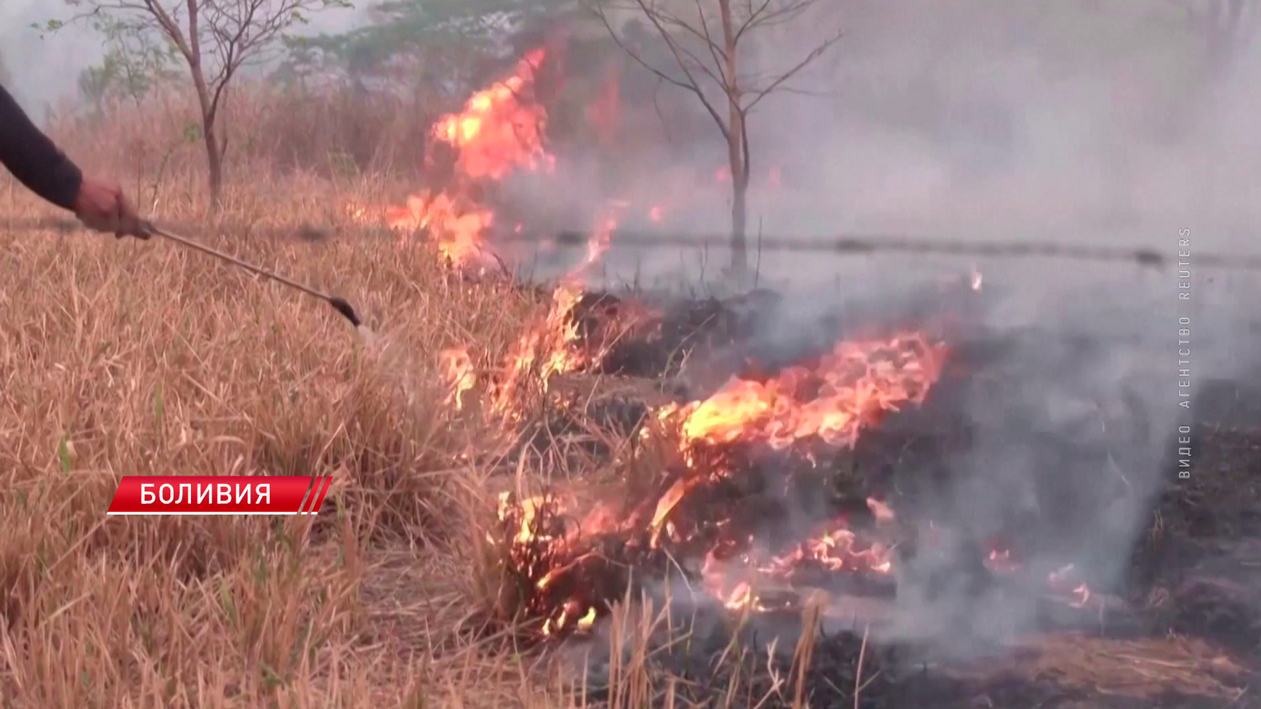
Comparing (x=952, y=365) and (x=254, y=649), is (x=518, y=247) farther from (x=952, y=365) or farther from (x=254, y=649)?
(x=254, y=649)

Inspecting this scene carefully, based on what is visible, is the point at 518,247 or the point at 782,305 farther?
the point at 518,247

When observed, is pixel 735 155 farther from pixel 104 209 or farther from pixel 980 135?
pixel 104 209

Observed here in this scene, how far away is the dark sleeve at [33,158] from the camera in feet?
7.45

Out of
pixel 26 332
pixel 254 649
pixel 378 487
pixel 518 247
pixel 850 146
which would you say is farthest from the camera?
pixel 518 247

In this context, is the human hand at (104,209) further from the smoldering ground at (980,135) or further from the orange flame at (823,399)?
the smoldering ground at (980,135)

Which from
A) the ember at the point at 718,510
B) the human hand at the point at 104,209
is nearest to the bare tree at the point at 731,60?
the ember at the point at 718,510

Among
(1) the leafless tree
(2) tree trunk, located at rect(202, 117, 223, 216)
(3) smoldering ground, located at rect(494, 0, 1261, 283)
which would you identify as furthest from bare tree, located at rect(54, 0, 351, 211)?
(1) the leafless tree

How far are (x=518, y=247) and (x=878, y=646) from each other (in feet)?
10.7

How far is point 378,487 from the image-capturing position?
2941mm

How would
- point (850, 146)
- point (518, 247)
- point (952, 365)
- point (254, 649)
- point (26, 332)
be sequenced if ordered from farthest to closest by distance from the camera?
point (518, 247)
point (850, 146)
point (26, 332)
point (952, 365)
point (254, 649)

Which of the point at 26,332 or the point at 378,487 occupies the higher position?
the point at 26,332

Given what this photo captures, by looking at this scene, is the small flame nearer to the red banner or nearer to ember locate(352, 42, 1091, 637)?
ember locate(352, 42, 1091, 637)

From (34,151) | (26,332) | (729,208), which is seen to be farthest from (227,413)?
(729,208)

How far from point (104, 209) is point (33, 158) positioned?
6.6 inches
